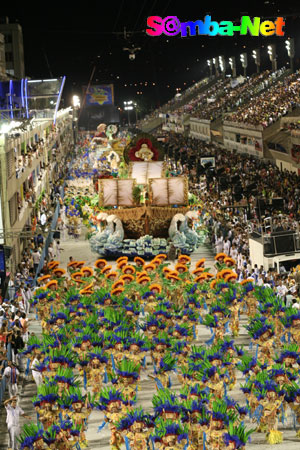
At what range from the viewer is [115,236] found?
3503cm

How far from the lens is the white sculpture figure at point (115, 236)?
1379 inches

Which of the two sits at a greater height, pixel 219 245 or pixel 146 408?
pixel 219 245

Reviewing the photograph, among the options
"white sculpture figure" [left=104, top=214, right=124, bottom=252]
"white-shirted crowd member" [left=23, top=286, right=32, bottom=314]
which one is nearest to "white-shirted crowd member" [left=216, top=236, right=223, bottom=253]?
"white sculpture figure" [left=104, top=214, right=124, bottom=252]

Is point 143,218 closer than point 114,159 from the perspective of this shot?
Yes

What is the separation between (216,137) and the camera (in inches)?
3292

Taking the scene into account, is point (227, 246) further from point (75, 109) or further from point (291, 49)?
point (75, 109)

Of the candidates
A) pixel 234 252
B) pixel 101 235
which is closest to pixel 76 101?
pixel 101 235

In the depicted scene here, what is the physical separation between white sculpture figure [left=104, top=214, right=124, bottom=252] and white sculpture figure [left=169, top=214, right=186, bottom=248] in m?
1.97

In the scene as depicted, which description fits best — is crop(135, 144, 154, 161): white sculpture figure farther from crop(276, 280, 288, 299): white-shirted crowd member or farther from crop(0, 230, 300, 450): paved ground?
crop(276, 280, 288, 299): white-shirted crowd member

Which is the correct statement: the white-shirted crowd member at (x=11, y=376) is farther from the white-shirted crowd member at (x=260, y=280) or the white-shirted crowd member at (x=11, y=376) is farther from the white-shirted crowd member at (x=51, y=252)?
the white-shirted crowd member at (x=51, y=252)

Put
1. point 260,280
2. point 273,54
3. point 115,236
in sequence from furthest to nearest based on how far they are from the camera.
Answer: point 273,54
point 115,236
point 260,280

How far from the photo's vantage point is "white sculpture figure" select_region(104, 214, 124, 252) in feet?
115

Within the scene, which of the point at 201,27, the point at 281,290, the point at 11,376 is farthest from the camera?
the point at 201,27

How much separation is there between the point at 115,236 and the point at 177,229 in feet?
8.14
